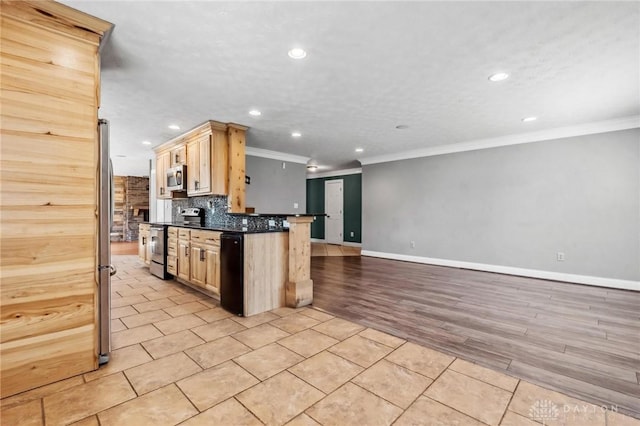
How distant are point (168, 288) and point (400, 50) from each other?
4305mm

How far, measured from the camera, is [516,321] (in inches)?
121

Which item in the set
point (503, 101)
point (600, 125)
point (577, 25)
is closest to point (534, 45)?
point (577, 25)

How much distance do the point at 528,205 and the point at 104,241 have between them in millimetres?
6137

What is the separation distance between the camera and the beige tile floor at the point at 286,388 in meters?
1.60

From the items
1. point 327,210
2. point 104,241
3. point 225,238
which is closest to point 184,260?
point 225,238

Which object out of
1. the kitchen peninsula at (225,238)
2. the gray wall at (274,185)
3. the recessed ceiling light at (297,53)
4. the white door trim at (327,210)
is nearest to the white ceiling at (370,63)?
the recessed ceiling light at (297,53)

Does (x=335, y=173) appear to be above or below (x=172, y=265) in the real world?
above

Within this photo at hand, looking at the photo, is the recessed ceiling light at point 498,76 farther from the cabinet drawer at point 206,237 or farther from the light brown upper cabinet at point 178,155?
the light brown upper cabinet at point 178,155

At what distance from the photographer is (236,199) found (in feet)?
15.4

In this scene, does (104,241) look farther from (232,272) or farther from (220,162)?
(220,162)

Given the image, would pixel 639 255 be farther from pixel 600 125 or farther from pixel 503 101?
pixel 503 101

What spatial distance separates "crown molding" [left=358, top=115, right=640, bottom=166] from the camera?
4363 millimetres

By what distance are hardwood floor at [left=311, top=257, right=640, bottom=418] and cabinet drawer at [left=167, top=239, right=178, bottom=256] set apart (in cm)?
227

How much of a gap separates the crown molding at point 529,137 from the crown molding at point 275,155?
2.13 meters
